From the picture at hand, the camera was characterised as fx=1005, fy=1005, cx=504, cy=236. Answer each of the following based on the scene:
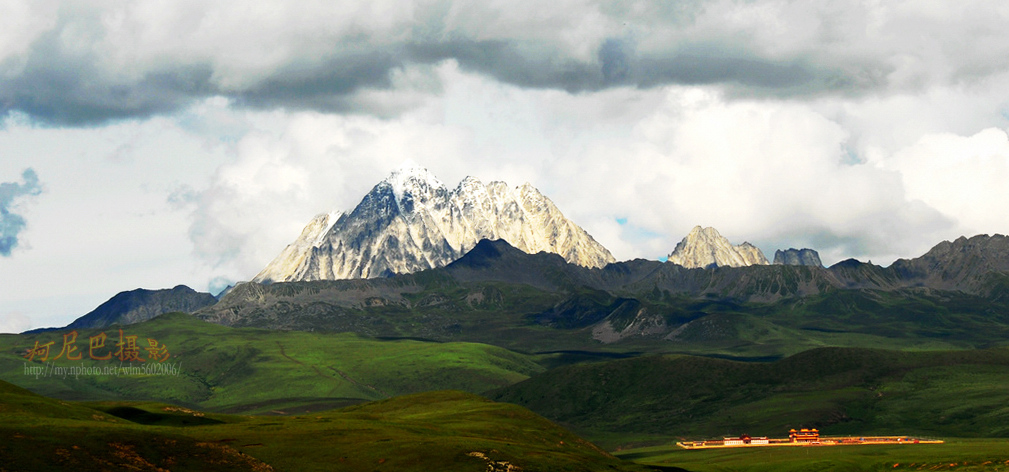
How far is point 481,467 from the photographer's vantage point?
163625 millimetres

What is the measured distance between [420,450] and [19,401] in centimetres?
6827

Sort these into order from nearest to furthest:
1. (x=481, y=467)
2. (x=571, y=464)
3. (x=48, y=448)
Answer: (x=48, y=448) → (x=481, y=467) → (x=571, y=464)

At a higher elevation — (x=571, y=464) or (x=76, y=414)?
(x=76, y=414)

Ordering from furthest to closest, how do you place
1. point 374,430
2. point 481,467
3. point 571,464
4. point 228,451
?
1. point 374,430
2. point 571,464
3. point 481,467
4. point 228,451

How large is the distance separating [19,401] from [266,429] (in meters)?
42.0

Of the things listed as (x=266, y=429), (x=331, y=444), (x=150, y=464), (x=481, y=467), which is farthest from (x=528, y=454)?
(x=150, y=464)

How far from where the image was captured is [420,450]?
559 feet

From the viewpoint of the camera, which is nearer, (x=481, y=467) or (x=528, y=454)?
(x=481, y=467)

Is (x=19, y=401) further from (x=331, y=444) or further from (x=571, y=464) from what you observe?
(x=571, y=464)

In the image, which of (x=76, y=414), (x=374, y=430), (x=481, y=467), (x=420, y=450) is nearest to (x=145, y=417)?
(x=76, y=414)

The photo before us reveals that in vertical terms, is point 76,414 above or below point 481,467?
above

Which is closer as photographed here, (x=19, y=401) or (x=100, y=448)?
(x=100, y=448)

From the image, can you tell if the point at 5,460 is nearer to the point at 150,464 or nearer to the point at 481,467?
the point at 150,464

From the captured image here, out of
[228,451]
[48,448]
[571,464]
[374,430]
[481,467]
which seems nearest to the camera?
[48,448]
